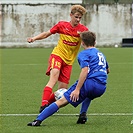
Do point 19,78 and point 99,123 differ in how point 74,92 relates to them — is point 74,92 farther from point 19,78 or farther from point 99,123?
point 19,78

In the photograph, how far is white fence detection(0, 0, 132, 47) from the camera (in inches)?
1442

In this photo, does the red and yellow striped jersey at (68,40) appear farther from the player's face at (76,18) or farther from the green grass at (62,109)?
the green grass at (62,109)

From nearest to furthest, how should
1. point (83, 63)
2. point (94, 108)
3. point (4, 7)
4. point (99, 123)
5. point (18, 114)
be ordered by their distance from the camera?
point (83, 63)
point (99, 123)
point (18, 114)
point (94, 108)
point (4, 7)

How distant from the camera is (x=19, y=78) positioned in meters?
14.9

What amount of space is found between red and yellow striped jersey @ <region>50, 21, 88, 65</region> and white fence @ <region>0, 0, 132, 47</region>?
2760 centimetres

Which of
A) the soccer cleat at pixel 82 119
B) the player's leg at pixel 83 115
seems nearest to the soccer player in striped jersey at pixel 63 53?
the player's leg at pixel 83 115

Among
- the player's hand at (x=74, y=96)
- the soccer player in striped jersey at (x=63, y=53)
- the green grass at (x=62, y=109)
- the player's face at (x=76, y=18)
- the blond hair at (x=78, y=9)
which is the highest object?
the blond hair at (x=78, y=9)

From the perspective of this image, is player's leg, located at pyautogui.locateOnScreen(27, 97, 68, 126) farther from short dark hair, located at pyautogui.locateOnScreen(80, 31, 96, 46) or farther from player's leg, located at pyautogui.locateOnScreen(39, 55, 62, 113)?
player's leg, located at pyautogui.locateOnScreen(39, 55, 62, 113)

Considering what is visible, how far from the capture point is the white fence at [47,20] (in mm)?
36625

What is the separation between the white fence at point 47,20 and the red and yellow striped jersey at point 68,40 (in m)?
27.6

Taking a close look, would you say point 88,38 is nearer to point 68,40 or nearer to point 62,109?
point 68,40

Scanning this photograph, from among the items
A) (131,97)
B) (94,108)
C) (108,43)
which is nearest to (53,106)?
(94,108)

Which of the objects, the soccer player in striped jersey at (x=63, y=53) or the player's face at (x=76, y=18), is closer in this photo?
the player's face at (x=76, y=18)

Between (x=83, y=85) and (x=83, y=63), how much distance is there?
0.33 meters
